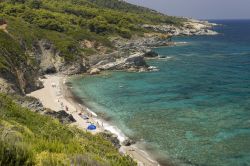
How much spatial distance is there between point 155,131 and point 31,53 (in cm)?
4857

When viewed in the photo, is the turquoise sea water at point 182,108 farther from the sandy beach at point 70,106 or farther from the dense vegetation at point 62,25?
the dense vegetation at point 62,25

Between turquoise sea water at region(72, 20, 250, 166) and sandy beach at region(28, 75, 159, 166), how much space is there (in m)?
1.60

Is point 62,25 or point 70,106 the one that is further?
point 62,25

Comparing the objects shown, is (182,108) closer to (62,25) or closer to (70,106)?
(70,106)

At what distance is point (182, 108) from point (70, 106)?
17790 millimetres

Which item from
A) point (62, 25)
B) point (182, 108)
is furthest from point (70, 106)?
point (62, 25)

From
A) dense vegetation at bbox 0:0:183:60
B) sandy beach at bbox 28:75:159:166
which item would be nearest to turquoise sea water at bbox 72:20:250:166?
sandy beach at bbox 28:75:159:166

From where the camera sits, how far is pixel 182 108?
5191 cm

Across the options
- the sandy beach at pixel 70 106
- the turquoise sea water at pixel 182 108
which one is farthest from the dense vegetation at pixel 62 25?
the turquoise sea water at pixel 182 108

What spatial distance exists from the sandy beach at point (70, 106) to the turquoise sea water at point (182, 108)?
1.60 metres

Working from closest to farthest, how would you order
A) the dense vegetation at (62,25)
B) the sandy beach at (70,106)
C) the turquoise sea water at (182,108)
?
the sandy beach at (70,106)
the turquoise sea water at (182,108)
the dense vegetation at (62,25)

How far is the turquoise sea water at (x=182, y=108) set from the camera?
3609 centimetres

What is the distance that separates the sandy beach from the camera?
116ft

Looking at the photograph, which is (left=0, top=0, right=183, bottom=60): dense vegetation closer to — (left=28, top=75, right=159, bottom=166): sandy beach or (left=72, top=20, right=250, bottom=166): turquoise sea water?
(left=28, top=75, right=159, bottom=166): sandy beach
